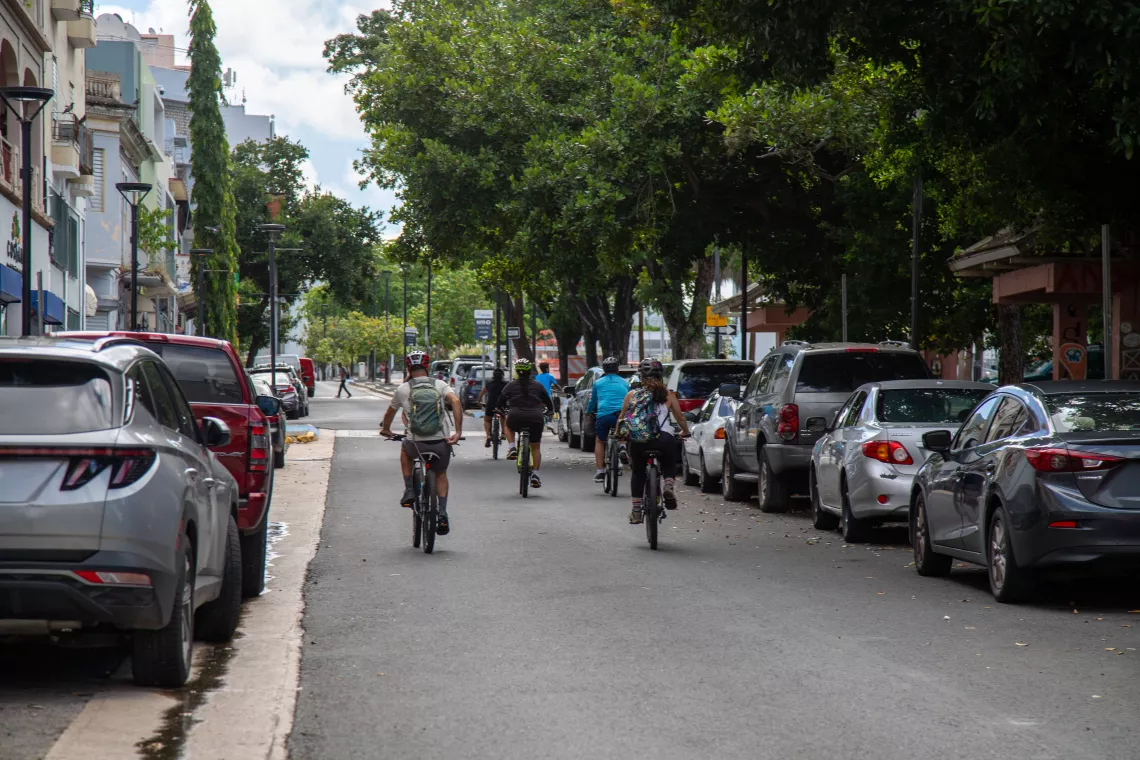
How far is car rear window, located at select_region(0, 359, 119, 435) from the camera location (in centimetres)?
738

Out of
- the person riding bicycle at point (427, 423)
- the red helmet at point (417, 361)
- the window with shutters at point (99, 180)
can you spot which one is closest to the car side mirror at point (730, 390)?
the person riding bicycle at point (427, 423)

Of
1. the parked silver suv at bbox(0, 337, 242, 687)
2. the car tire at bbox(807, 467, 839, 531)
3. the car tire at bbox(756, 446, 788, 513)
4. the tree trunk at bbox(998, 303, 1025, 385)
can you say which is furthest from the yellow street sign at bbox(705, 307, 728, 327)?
the parked silver suv at bbox(0, 337, 242, 687)

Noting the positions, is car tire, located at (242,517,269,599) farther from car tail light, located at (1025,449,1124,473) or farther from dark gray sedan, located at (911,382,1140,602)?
car tail light, located at (1025,449,1124,473)

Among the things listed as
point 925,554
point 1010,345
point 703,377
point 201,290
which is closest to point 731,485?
point 703,377

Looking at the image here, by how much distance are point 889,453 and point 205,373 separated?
20.3 ft

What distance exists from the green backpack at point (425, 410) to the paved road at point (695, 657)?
1088 millimetres

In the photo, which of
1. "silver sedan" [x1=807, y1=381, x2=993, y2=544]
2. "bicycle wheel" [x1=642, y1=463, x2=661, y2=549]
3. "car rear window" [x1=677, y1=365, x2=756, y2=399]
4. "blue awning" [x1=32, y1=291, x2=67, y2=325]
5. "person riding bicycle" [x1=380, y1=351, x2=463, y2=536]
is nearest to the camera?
"bicycle wheel" [x1=642, y1=463, x2=661, y2=549]

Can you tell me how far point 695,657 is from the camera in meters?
8.56

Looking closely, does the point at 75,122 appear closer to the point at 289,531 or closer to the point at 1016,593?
the point at 289,531

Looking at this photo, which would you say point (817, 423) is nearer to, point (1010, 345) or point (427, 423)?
point (427, 423)

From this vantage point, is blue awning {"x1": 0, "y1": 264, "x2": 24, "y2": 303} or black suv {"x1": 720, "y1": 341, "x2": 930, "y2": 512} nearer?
black suv {"x1": 720, "y1": 341, "x2": 930, "y2": 512}

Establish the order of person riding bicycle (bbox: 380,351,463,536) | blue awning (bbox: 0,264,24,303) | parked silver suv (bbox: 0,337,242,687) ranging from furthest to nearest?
blue awning (bbox: 0,264,24,303) < person riding bicycle (bbox: 380,351,463,536) < parked silver suv (bbox: 0,337,242,687)

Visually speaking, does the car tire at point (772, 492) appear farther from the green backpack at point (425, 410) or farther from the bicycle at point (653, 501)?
the green backpack at point (425, 410)

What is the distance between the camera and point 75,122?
Answer: 38.4 meters
